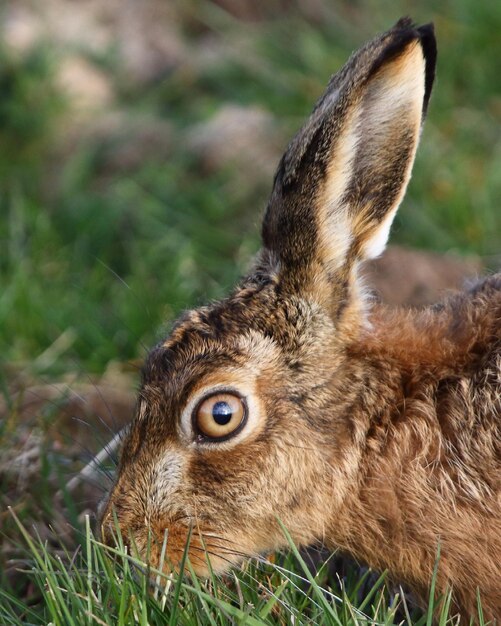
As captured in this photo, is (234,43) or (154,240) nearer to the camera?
(154,240)

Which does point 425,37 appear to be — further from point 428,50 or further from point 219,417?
point 219,417

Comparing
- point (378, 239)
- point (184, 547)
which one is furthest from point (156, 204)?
point (184, 547)

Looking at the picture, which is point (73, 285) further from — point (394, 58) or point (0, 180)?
point (394, 58)

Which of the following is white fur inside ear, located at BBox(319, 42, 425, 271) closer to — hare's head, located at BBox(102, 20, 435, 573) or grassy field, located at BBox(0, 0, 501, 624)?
hare's head, located at BBox(102, 20, 435, 573)

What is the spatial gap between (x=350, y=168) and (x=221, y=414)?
0.78 meters

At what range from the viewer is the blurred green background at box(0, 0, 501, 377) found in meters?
5.21

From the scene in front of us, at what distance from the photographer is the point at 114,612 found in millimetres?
2779

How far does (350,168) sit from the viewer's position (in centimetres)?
295

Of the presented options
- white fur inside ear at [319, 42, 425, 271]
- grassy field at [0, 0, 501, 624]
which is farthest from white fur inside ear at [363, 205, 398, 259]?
grassy field at [0, 0, 501, 624]

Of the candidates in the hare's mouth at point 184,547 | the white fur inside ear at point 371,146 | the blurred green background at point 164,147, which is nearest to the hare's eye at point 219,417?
the hare's mouth at point 184,547

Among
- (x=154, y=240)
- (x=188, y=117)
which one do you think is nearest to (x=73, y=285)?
(x=154, y=240)

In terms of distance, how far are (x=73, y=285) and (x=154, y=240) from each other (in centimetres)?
68

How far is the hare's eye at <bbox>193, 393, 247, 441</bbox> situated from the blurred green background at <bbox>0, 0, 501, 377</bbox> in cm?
182

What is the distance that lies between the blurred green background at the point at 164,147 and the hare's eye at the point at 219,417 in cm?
182
